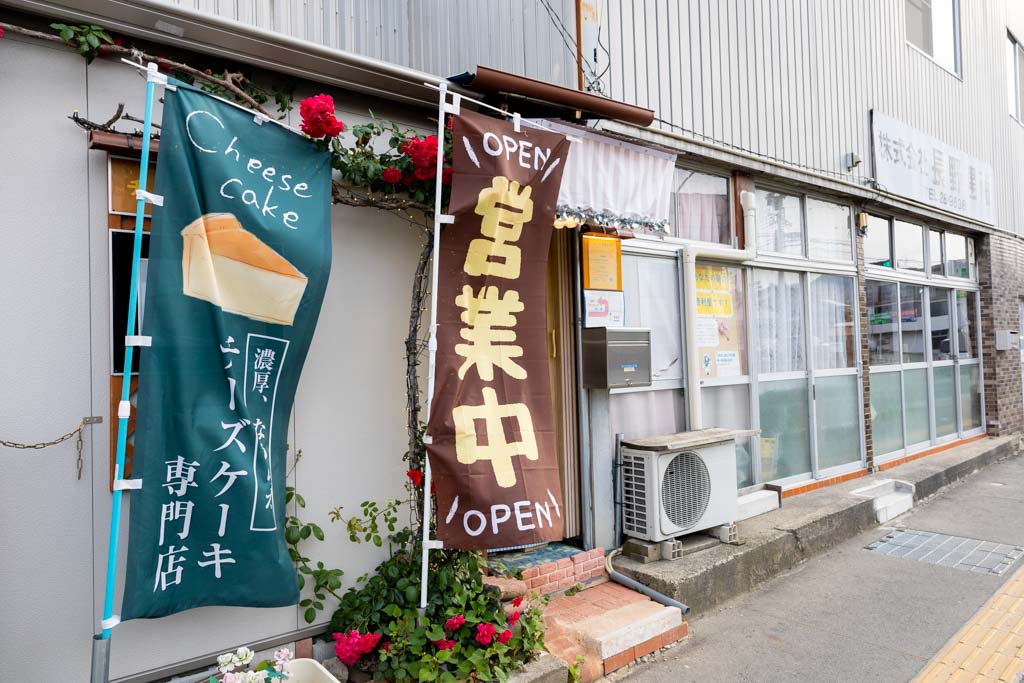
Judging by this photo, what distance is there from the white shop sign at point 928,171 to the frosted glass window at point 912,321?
4.62ft

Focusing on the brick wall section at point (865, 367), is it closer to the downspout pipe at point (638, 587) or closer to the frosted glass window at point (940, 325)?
the frosted glass window at point (940, 325)

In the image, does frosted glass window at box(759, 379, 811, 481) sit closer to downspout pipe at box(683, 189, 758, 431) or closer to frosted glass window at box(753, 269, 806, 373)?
frosted glass window at box(753, 269, 806, 373)

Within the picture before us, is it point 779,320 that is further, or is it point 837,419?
point 837,419

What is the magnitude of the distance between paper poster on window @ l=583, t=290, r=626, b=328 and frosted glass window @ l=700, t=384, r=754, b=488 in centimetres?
170

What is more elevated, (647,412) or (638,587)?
(647,412)

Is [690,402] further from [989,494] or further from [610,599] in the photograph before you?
[989,494]

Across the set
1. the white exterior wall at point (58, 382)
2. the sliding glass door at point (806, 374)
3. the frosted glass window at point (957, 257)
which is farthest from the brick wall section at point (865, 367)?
the white exterior wall at point (58, 382)

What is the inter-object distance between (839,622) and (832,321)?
4.47 meters

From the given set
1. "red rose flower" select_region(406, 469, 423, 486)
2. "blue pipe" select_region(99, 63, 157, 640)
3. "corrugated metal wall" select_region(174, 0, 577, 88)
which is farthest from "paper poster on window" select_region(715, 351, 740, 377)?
"blue pipe" select_region(99, 63, 157, 640)

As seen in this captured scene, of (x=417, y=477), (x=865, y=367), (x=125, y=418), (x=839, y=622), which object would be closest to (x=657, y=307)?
(x=839, y=622)

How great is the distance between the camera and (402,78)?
4.14 metres

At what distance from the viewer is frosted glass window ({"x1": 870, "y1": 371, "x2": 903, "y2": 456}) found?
897 cm

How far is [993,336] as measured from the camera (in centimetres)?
1163

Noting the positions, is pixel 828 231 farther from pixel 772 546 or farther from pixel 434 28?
pixel 434 28
